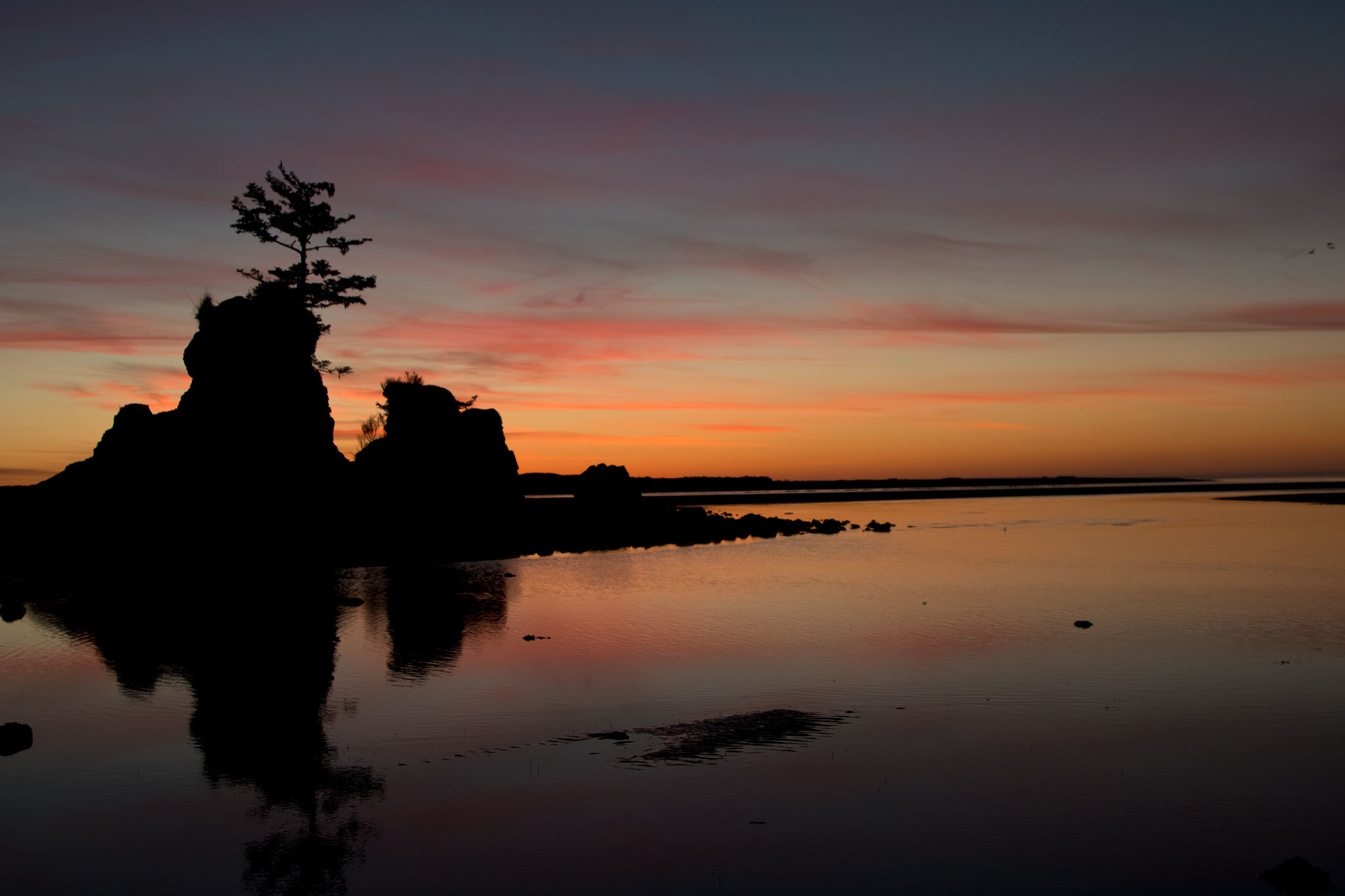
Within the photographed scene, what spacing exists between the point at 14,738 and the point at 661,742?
10.3 metres

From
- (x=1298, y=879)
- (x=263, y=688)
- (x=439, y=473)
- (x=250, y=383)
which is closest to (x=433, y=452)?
(x=439, y=473)

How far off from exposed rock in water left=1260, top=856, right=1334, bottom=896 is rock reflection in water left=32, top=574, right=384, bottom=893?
980 cm

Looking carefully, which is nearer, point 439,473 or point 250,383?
point 250,383

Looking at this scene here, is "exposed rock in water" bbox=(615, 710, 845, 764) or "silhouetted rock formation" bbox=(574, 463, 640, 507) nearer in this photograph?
"exposed rock in water" bbox=(615, 710, 845, 764)

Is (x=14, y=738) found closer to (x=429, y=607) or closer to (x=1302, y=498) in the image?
(x=429, y=607)

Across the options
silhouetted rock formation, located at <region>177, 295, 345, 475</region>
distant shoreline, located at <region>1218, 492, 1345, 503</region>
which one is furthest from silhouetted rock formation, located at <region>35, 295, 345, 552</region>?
distant shoreline, located at <region>1218, 492, 1345, 503</region>

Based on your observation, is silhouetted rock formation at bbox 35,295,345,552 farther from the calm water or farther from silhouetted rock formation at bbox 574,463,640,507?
silhouetted rock formation at bbox 574,463,640,507

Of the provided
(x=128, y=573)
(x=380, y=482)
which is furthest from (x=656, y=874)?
(x=380, y=482)

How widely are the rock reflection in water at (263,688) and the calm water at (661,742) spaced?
7 cm

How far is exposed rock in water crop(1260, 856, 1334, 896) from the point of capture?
9227 millimetres

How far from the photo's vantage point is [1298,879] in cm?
930

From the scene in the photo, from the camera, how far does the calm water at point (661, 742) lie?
10.1 meters

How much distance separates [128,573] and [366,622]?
701 inches

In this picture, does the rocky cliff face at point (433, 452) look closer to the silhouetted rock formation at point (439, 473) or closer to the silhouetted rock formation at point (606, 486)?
the silhouetted rock formation at point (439, 473)
